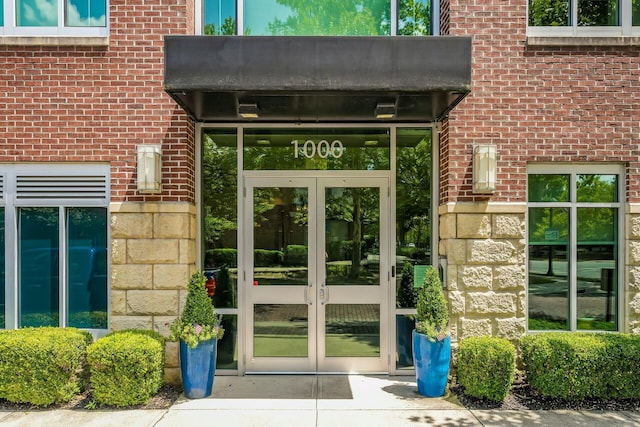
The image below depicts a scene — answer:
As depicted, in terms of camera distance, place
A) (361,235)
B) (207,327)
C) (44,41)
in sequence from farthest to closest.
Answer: (361,235) < (44,41) < (207,327)

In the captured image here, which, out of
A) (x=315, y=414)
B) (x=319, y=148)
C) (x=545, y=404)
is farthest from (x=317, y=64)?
(x=545, y=404)

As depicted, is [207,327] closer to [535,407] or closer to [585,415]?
[535,407]

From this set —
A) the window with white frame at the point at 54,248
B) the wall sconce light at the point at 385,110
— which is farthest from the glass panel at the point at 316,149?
the window with white frame at the point at 54,248

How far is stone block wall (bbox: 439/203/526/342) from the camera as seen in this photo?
6.30 m

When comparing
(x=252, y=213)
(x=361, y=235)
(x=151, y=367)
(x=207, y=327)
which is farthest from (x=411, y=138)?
(x=151, y=367)

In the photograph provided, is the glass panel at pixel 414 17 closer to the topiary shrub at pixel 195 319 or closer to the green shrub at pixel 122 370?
the topiary shrub at pixel 195 319

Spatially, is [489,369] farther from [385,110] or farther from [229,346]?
[229,346]

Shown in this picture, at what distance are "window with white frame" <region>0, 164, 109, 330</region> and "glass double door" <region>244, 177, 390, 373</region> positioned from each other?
6.21 ft

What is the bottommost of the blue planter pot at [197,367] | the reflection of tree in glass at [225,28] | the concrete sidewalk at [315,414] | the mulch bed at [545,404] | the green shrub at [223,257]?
the concrete sidewalk at [315,414]

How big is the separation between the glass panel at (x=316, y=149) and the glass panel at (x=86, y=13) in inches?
91.6

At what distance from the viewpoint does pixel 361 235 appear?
265 inches

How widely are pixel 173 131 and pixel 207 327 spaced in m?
2.44

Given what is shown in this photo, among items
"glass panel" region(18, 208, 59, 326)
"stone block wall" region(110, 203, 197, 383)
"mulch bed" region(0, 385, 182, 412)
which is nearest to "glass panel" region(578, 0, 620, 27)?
"stone block wall" region(110, 203, 197, 383)

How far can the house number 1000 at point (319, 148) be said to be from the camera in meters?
6.78
